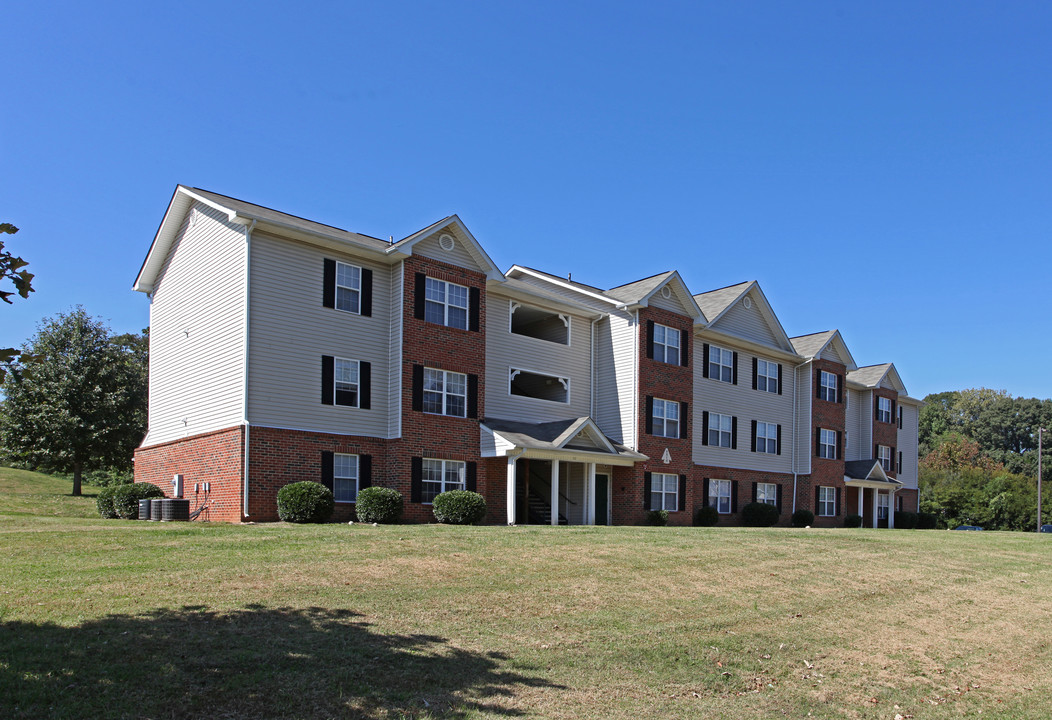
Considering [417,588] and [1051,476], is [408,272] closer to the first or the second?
[417,588]

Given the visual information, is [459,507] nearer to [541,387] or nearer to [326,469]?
[326,469]

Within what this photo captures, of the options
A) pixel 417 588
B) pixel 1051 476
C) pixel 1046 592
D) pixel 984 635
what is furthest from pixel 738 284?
pixel 1051 476

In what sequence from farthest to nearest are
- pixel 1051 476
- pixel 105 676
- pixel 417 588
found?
pixel 1051 476, pixel 417 588, pixel 105 676

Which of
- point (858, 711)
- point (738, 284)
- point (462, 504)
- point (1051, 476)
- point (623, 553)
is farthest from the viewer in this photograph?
point (1051, 476)

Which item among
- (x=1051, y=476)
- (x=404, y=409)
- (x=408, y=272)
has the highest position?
(x=408, y=272)

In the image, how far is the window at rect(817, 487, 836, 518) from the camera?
1638 inches

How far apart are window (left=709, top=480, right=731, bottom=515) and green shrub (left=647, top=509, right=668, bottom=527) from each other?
467 centimetres

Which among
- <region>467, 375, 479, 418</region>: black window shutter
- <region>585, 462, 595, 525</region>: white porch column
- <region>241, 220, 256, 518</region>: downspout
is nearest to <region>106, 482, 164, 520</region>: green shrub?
<region>241, 220, 256, 518</region>: downspout

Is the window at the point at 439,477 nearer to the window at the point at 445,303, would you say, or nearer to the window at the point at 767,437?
the window at the point at 445,303

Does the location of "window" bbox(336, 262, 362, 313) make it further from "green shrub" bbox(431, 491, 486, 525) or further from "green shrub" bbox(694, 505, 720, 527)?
"green shrub" bbox(694, 505, 720, 527)

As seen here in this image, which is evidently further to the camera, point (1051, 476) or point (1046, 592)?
point (1051, 476)

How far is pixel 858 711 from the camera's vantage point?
405 inches

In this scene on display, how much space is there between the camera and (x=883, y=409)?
49062 mm

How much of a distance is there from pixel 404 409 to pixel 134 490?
827cm
